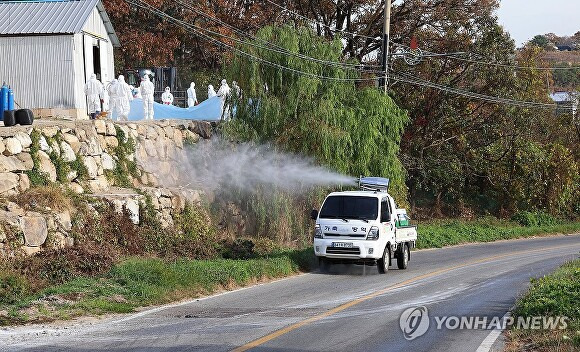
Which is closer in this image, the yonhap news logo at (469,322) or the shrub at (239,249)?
the yonhap news logo at (469,322)

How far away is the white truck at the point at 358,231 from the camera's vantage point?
819 inches

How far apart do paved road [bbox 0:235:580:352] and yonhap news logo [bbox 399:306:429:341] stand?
141 millimetres

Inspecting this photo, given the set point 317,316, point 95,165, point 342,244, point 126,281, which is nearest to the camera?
point 317,316

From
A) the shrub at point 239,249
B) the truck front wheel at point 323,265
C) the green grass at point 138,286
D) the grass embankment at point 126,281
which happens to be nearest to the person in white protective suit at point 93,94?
the shrub at point 239,249

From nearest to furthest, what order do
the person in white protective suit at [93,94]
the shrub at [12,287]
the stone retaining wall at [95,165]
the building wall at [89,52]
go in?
the shrub at [12,287] → the stone retaining wall at [95,165] → the person in white protective suit at [93,94] → the building wall at [89,52]

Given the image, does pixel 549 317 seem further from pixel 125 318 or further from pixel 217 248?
pixel 217 248

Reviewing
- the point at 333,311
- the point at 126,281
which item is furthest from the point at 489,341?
the point at 126,281

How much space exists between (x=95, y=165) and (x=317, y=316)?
1121 centimetres

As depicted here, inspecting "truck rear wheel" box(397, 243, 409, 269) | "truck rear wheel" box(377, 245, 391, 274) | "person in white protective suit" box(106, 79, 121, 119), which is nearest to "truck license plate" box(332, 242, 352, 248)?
"truck rear wheel" box(377, 245, 391, 274)

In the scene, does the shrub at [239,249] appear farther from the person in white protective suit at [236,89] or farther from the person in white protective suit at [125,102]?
the person in white protective suit at [125,102]

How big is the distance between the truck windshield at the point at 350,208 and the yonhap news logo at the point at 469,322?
655cm

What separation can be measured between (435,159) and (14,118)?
25.9 meters

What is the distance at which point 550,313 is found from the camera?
12617 millimetres

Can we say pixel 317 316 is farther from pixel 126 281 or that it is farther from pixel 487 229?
pixel 487 229
